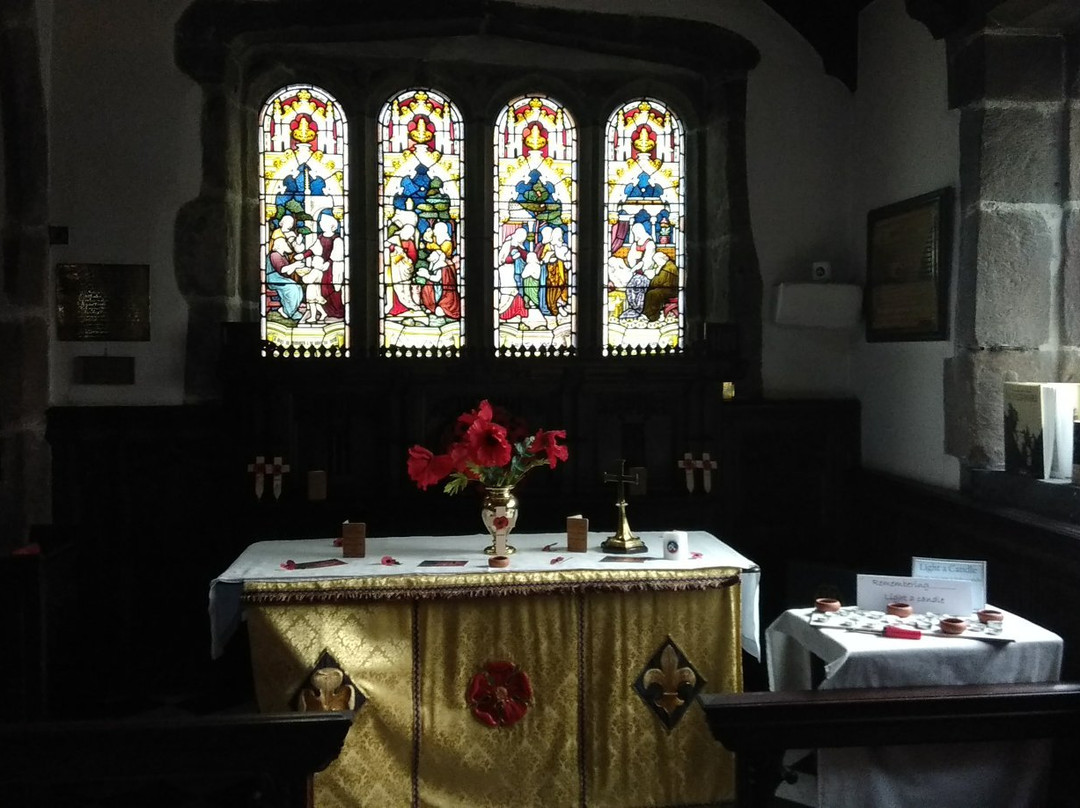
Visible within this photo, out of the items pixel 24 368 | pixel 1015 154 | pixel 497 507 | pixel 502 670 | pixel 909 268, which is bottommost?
pixel 502 670

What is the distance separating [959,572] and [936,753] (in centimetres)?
64

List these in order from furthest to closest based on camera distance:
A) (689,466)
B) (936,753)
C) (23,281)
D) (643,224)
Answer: (643,224)
(689,466)
(23,281)
(936,753)

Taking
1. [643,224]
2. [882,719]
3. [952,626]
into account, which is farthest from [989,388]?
[882,719]

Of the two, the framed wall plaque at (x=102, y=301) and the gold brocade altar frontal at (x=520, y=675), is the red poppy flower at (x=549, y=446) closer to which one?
the gold brocade altar frontal at (x=520, y=675)

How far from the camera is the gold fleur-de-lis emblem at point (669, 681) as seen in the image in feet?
12.1

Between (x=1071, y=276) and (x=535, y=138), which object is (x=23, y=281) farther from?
(x=1071, y=276)

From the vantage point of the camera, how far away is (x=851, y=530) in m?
5.39

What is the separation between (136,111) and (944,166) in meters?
3.78

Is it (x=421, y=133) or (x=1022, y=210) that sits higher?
(x=421, y=133)

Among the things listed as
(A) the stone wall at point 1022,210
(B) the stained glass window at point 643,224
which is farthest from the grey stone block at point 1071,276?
(B) the stained glass window at point 643,224

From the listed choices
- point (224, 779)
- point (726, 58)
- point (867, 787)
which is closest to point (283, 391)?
point (224, 779)

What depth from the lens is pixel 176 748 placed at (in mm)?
2072

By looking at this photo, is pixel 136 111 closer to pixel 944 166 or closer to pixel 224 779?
pixel 224 779

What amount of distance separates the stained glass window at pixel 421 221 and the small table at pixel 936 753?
288cm
